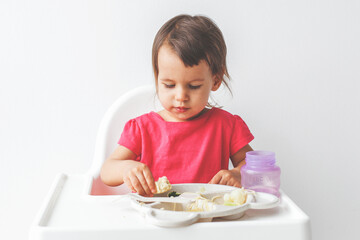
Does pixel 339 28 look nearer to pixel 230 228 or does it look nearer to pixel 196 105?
pixel 196 105

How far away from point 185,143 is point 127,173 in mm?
275

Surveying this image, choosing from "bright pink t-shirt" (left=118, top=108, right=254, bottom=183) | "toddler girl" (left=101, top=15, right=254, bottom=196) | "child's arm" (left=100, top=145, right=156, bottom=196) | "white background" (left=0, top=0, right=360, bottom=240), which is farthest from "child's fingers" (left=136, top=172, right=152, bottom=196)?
"white background" (left=0, top=0, right=360, bottom=240)

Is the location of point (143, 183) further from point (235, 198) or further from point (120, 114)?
point (120, 114)

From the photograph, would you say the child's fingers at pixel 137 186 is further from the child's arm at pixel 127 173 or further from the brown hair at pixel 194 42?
the brown hair at pixel 194 42

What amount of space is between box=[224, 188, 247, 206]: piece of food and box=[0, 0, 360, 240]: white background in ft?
1.98

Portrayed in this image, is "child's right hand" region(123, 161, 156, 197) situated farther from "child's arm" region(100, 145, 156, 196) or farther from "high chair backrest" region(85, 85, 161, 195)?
"high chair backrest" region(85, 85, 161, 195)

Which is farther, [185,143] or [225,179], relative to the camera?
[185,143]

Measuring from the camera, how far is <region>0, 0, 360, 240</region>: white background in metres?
1.33

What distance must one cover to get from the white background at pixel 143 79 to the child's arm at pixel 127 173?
0.93 feet

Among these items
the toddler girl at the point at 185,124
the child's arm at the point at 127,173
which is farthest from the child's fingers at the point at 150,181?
the toddler girl at the point at 185,124

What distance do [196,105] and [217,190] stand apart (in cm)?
25

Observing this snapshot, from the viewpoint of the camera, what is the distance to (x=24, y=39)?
134 cm

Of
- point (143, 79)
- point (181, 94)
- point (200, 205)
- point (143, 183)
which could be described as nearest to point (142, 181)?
point (143, 183)

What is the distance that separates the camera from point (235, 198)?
0.76 m
